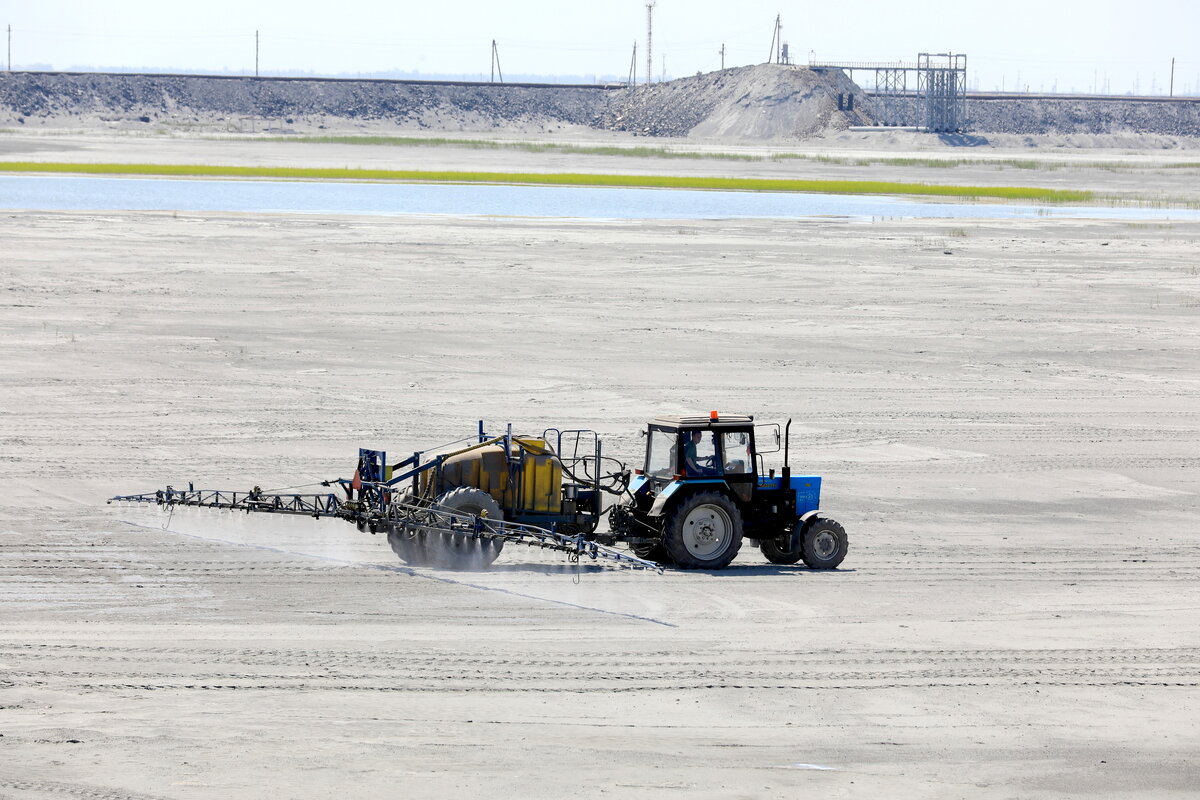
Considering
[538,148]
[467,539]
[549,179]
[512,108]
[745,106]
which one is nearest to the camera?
[467,539]

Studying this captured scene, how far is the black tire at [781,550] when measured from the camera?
1507 cm

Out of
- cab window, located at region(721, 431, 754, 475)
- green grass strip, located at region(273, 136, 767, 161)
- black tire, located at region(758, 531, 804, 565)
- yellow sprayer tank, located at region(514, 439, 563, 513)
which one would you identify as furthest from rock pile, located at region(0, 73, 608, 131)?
cab window, located at region(721, 431, 754, 475)

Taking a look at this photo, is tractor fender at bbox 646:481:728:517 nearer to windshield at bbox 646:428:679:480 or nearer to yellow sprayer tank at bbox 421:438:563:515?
windshield at bbox 646:428:679:480

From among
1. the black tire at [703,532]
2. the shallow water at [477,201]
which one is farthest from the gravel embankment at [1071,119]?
the black tire at [703,532]

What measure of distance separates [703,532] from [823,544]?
1218mm

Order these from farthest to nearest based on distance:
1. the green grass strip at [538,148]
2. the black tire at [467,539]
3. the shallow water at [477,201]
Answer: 1. the green grass strip at [538,148]
2. the shallow water at [477,201]
3. the black tire at [467,539]

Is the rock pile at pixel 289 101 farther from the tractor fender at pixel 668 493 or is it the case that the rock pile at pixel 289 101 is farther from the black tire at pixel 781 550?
the tractor fender at pixel 668 493

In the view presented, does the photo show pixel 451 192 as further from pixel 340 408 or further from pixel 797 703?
pixel 797 703

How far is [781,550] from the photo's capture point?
15234 mm

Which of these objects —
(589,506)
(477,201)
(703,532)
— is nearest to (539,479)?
(589,506)

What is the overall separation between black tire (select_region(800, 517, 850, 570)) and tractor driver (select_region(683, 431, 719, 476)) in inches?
44.2

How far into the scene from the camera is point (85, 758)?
31.3 feet

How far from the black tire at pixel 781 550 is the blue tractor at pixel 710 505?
0.02 m

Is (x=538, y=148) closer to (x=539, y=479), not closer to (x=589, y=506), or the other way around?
(x=589, y=506)
